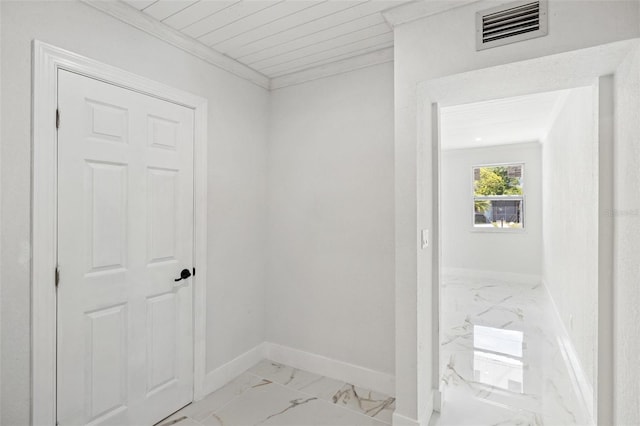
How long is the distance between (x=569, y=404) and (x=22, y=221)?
141 inches

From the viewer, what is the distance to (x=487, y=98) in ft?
6.85

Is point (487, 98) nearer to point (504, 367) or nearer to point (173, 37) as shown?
point (173, 37)

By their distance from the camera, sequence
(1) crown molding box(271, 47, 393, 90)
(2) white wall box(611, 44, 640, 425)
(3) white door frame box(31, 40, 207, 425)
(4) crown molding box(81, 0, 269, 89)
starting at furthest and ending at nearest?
(1) crown molding box(271, 47, 393, 90) → (4) crown molding box(81, 0, 269, 89) → (3) white door frame box(31, 40, 207, 425) → (2) white wall box(611, 44, 640, 425)

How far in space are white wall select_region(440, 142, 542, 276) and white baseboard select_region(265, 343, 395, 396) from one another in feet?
15.7

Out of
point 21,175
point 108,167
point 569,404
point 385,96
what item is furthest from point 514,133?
point 21,175

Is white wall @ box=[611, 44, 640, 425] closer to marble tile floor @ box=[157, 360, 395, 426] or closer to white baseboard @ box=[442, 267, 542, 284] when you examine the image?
marble tile floor @ box=[157, 360, 395, 426]

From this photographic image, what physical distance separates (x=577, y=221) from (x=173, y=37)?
3620 mm

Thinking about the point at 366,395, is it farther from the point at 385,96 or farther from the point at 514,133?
the point at 514,133

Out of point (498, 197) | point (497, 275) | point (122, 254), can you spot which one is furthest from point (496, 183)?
point (122, 254)

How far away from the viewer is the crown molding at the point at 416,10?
1.83 m

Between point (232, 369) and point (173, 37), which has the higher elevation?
point (173, 37)

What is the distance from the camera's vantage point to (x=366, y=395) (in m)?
2.52

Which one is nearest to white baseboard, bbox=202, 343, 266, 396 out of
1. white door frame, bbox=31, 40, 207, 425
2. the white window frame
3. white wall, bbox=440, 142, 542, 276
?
white door frame, bbox=31, 40, 207, 425

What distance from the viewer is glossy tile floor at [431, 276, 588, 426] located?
89.8 inches
